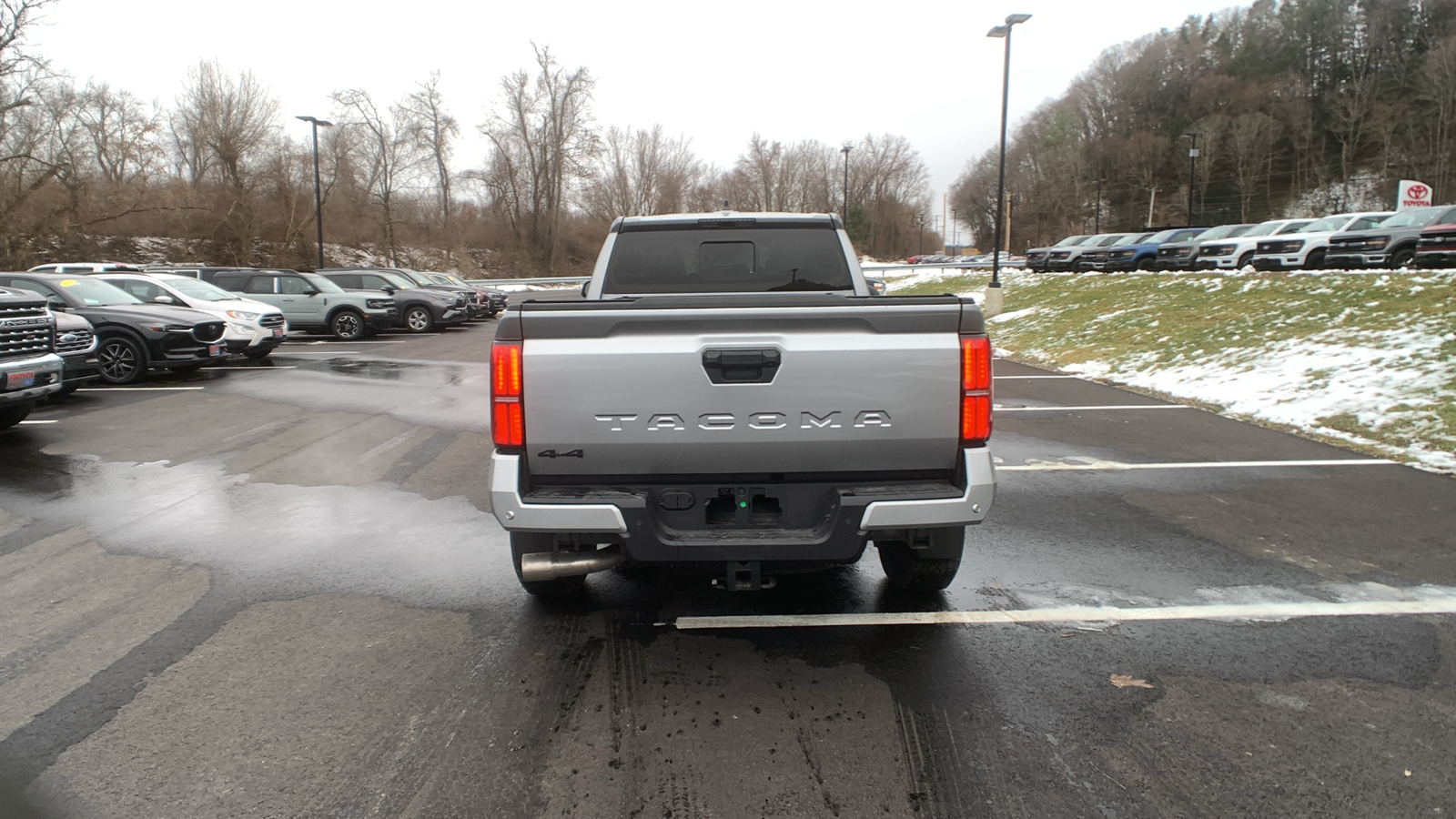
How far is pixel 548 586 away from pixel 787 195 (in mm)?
93106

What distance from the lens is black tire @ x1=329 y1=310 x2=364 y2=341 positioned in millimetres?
21312

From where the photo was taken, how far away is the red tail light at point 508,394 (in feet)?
10.6

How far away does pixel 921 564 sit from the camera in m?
4.06

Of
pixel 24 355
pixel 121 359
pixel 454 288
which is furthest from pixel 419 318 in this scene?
pixel 24 355

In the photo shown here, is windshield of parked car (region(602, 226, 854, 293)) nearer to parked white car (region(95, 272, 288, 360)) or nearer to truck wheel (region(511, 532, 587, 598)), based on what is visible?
truck wheel (region(511, 532, 587, 598))

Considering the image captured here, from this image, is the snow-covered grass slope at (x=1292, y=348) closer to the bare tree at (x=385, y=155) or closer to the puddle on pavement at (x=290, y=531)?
the puddle on pavement at (x=290, y=531)

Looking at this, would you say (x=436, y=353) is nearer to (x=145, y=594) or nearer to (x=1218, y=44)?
(x=145, y=594)

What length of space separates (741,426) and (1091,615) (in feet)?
6.98

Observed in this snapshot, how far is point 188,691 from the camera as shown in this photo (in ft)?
10.9

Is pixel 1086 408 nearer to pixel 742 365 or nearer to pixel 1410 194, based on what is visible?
pixel 742 365

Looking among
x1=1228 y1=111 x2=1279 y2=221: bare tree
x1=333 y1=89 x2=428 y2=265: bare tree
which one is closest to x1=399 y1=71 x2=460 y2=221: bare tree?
x1=333 y1=89 x2=428 y2=265: bare tree

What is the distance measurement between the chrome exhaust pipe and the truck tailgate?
519mm

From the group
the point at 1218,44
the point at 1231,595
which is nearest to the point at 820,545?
the point at 1231,595

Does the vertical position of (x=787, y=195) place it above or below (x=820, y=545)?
above
